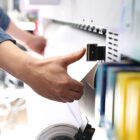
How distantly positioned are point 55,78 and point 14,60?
132 mm

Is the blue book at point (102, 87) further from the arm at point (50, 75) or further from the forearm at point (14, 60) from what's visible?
the forearm at point (14, 60)

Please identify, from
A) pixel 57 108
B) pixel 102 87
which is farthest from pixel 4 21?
pixel 102 87

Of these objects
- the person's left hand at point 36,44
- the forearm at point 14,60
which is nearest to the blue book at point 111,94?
the forearm at point 14,60

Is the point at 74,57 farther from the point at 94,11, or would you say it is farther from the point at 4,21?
the point at 4,21

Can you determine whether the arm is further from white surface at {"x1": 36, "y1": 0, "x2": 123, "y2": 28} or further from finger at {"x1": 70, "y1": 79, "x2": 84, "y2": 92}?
white surface at {"x1": 36, "y1": 0, "x2": 123, "y2": 28}

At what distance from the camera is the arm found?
0.66 meters

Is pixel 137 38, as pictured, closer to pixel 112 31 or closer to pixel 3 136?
pixel 112 31

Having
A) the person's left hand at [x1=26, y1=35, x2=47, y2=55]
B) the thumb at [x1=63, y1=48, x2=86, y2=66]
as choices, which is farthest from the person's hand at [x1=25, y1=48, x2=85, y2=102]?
the person's left hand at [x1=26, y1=35, x2=47, y2=55]

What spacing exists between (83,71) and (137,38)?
288mm

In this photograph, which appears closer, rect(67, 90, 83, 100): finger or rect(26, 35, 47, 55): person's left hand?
rect(67, 90, 83, 100): finger

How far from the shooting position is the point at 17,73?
2.36 ft

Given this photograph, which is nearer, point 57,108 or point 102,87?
point 102,87

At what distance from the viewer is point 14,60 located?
2.33 ft

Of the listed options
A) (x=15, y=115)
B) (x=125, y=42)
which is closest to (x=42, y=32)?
(x=15, y=115)
